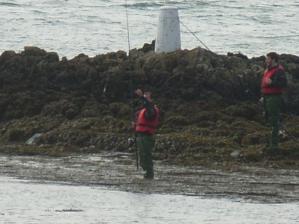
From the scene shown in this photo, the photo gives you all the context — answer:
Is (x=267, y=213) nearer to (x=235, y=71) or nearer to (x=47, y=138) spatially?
(x=47, y=138)

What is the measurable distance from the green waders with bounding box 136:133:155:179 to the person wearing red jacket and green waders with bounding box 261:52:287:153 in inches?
77.6

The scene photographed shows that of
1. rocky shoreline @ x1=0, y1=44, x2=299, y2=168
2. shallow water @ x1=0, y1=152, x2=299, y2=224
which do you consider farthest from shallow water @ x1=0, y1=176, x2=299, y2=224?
rocky shoreline @ x1=0, y1=44, x2=299, y2=168

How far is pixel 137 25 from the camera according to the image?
44.0m

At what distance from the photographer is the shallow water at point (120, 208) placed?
1416 cm

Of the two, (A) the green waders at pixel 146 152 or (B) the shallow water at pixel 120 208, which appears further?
(A) the green waders at pixel 146 152

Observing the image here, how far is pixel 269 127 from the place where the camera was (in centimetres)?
2044

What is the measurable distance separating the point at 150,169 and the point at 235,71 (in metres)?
5.46

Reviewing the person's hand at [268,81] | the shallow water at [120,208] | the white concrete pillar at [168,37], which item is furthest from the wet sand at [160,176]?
the white concrete pillar at [168,37]

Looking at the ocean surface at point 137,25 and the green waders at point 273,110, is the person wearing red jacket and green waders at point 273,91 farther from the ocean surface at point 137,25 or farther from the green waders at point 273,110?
the ocean surface at point 137,25

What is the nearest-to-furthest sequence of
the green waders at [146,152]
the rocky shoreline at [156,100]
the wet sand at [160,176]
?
the wet sand at [160,176], the green waders at [146,152], the rocky shoreline at [156,100]

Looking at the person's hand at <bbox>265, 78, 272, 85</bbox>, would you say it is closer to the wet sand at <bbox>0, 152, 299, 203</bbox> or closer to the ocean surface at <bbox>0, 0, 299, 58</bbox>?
the wet sand at <bbox>0, 152, 299, 203</bbox>

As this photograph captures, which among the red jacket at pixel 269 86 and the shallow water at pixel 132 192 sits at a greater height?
the red jacket at pixel 269 86

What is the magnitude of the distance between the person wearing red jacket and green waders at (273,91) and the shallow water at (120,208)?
3139 mm

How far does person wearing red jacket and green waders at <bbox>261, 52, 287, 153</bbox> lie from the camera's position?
1833 centimetres
